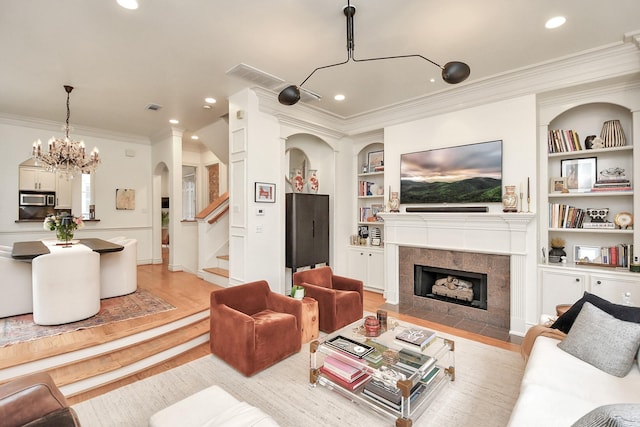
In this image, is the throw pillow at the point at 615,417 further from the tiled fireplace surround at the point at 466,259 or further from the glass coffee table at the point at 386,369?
the tiled fireplace surround at the point at 466,259

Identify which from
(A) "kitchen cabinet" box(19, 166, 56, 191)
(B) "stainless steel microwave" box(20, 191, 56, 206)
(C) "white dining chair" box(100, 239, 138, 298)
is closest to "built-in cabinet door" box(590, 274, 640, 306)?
(C) "white dining chair" box(100, 239, 138, 298)

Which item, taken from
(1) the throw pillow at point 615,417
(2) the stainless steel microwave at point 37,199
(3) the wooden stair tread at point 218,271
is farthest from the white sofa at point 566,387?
(2) the stainless steel microwave at point 37,199

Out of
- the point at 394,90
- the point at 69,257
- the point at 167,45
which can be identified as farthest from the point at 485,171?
the point at 69,257

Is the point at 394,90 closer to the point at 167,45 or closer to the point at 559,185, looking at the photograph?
the point at 559,185

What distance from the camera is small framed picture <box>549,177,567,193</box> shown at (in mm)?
3739

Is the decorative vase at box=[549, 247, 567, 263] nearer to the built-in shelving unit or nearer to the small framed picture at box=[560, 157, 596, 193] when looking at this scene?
the built-in shelving unit

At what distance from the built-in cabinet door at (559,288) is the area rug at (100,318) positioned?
4481 mm

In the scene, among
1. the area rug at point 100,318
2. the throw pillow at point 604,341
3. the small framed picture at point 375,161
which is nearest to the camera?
the throw pillow at point 604,341

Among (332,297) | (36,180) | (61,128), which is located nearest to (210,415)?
(332,297)

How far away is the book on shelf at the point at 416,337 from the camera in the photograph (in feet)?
8.20

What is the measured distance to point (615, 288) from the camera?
10.6ft

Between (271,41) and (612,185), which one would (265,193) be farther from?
(612,185)

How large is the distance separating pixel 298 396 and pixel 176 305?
2231 mm

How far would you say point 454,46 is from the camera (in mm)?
3047
